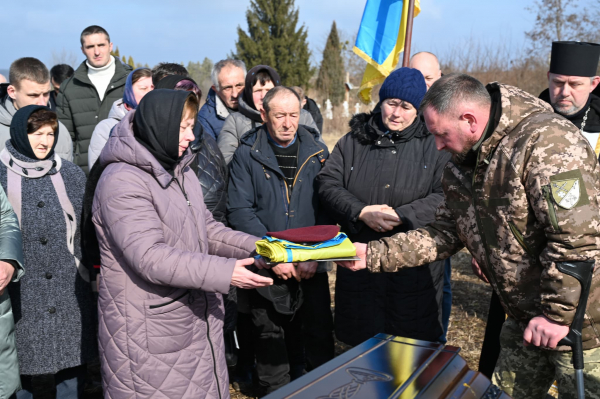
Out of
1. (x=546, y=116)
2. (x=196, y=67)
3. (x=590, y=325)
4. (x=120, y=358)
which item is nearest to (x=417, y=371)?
(x=590, y=325)

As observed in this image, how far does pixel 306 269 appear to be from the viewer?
10.7 ft

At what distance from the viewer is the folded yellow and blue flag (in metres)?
2.28

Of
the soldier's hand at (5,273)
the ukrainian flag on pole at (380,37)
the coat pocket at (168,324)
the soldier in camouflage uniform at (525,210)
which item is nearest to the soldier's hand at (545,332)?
the soldier in camouflage uniform at (525,210)

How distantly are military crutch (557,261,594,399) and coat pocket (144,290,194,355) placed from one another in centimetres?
158

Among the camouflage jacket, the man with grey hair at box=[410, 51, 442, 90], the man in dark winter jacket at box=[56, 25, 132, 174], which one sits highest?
the man with grey hair at box=[410, 51, 442, 90]

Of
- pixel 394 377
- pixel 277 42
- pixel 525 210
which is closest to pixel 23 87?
pixel 394 377

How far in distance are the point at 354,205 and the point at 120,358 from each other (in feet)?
5.62

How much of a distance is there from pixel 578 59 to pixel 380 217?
5.25ft

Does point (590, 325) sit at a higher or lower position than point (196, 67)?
lower

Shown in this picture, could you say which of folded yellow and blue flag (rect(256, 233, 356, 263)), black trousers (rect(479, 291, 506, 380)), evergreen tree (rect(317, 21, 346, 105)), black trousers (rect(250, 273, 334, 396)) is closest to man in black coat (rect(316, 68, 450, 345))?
black trousers (rect(250, 273, 334, 396))

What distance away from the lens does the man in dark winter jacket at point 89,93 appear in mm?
4820

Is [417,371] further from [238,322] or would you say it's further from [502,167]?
[238,322]

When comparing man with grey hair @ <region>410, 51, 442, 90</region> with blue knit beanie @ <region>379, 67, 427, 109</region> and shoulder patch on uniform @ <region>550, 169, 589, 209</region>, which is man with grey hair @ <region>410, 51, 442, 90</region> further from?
shoulder patch on uniform @ <region>550, 169, 589, 209</region>

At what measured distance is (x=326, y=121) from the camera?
22.7 meters
